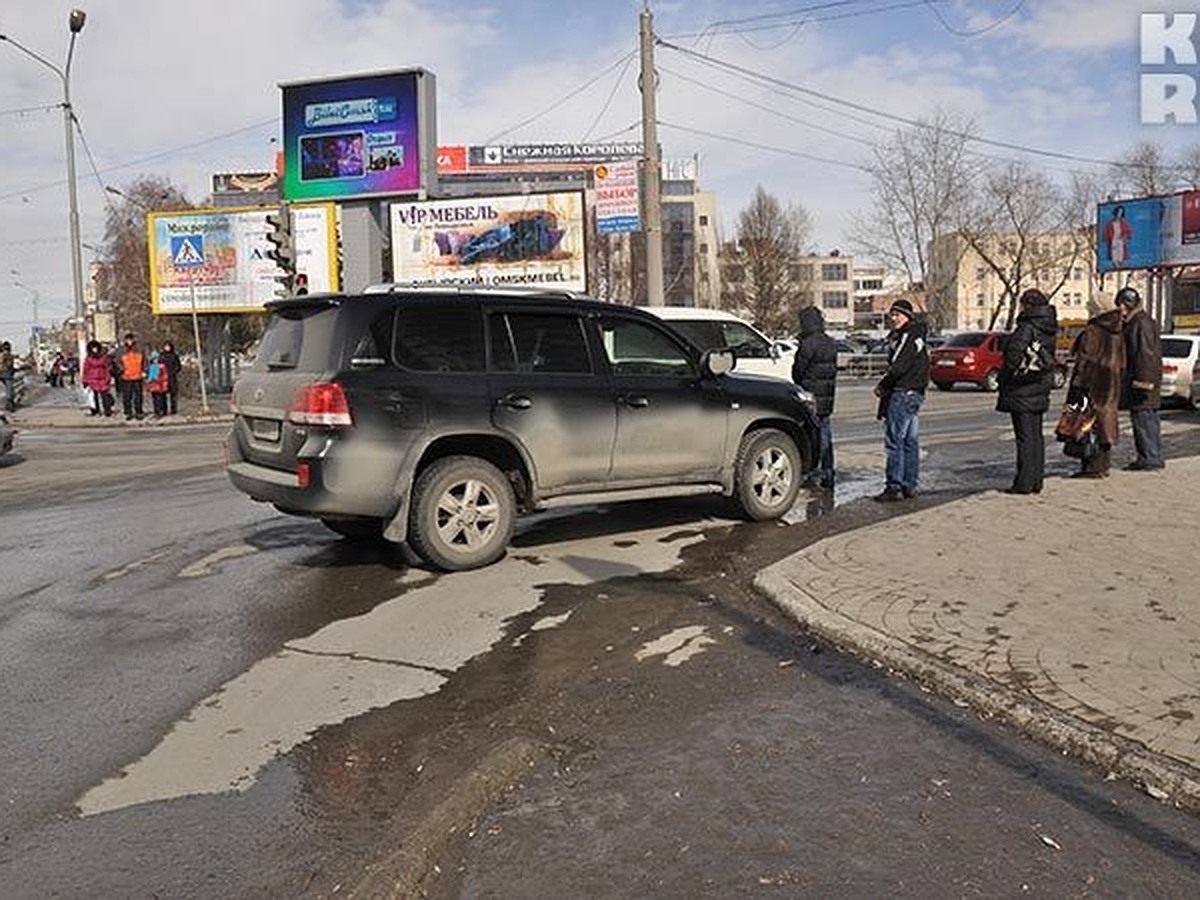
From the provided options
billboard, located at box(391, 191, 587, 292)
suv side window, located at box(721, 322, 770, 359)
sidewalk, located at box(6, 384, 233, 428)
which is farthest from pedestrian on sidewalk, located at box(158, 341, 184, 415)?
suv side window, located at box(721, 322, 770, 359)

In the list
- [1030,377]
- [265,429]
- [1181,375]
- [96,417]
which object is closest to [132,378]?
[96,417]

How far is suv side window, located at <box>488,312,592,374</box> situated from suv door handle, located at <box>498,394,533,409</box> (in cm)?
21

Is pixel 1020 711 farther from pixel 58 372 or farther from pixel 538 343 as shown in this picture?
pixel 58 372

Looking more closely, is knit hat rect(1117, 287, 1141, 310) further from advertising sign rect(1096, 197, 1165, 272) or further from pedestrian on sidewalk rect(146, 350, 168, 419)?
advertising sign rect(1096, 197, 1165, 272)

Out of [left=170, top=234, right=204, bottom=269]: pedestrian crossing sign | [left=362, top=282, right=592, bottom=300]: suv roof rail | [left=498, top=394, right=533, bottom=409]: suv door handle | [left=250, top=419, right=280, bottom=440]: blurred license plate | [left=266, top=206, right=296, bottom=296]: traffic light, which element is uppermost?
[left=170, top=234, right=204, bottom=269]: pedestrian crossing sign

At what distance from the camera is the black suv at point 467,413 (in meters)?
7.14

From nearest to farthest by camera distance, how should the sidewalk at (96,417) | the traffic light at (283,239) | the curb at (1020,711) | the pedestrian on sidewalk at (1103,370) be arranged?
the curb at (1020,711), the pedestrian on sidewalk at (1103,370), the traffic light at (283,239), the sidewalk at (96,417)

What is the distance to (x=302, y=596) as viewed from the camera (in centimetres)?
705

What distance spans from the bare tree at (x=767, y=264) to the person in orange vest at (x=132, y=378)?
50.9 meters

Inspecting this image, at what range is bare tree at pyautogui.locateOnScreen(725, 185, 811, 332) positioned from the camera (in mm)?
75750

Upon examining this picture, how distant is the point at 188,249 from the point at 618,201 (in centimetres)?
1740

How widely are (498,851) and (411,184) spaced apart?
30.9 meters

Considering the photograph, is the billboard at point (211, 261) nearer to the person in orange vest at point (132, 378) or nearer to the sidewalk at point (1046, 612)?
the person in orange vest at point (132, 378)

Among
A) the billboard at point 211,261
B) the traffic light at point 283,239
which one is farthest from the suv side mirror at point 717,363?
the billboard at point 211,261
